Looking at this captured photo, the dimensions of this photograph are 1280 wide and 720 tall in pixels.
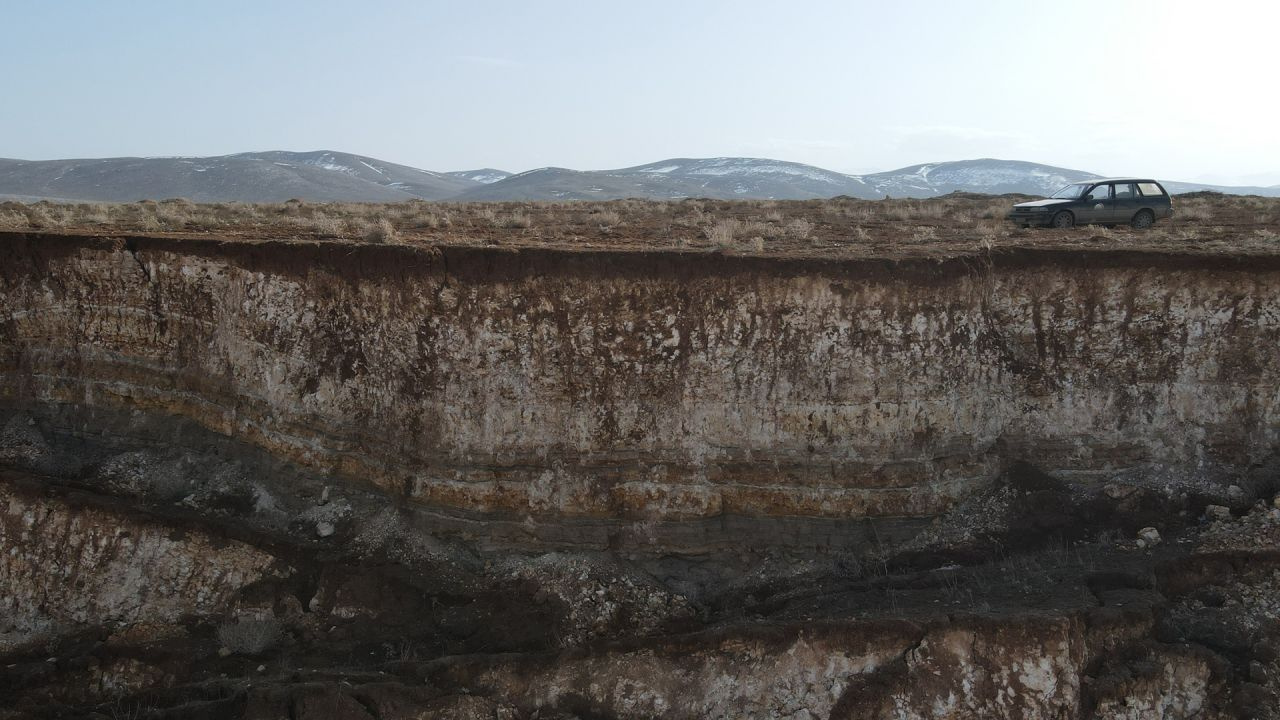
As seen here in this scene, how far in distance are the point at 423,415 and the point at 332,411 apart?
4.88 ft

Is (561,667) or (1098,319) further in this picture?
(1098,319)

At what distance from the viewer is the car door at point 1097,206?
1806cm

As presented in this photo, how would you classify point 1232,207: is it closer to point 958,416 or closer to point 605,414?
point 958,416

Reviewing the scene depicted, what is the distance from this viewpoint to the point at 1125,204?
59.9 ft

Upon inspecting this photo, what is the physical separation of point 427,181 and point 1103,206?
91.7 m

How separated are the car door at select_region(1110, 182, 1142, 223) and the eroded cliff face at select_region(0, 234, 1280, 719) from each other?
750cm

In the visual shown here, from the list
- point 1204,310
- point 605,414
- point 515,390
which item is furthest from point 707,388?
point 1204,310

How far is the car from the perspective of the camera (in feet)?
59.0

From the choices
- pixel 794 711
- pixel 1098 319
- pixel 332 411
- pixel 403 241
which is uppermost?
pixel 403 241

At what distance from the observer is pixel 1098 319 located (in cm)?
1162

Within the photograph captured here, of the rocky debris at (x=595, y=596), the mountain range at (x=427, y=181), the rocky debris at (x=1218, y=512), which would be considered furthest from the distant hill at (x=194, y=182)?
the rocky debris at (x=1218, y=512)

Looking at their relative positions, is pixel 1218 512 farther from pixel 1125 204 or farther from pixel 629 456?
pixel 1125 204

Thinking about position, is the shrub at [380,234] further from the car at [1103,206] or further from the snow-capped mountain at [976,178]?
the snow-capped mountain at [976,178]

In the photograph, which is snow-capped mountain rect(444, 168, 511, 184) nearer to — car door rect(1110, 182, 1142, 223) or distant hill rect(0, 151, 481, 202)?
distant hill rect(0, 151, 481, 202)
